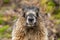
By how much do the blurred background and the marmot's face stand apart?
9012mm

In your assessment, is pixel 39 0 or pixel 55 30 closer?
pixel 55 30

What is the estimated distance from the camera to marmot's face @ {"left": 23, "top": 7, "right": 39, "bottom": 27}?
12758 mm

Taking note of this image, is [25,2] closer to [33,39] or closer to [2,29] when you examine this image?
[2,29]

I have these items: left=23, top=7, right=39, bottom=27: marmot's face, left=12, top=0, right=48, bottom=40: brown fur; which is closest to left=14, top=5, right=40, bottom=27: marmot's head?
left=23, top=7, right=39, bottom=27: marmot's face

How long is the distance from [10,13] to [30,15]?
1680 centimetres

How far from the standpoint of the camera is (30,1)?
32.1 metres

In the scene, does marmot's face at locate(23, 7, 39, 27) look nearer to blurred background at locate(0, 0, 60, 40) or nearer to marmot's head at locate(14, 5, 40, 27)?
marmot's head at locate(14, 5, 40, 27)

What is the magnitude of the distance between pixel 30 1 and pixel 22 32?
1848 centimetres

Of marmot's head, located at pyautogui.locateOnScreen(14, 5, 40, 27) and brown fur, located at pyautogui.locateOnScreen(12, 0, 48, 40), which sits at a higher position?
marmot's head, located at pyautogui.locateOnScreen(14, 5, 40, 27)

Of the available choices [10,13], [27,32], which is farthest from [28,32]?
[10,13]

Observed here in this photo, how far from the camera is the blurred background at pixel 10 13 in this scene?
23844mm

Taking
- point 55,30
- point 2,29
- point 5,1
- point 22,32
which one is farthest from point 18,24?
point 5,1

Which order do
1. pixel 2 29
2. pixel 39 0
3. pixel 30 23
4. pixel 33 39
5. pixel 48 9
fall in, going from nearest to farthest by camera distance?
pixel 30 23
pixel 33 39
pixel 2 29
pixel 48 9
pixel 39 0

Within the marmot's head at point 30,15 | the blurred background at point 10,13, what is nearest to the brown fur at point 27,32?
the marmot's head at point 30,15
